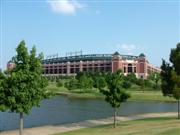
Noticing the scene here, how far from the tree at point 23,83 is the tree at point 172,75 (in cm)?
1359

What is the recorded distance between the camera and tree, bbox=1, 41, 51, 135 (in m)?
26.5

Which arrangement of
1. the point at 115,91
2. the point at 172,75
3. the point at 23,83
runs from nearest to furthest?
the point at 23,83
the point at 115,91
the point at 172,75

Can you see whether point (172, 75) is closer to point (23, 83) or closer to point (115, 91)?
point (115, 91)

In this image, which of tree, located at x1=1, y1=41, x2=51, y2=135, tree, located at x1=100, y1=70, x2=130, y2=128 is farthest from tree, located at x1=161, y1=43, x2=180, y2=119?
tree, located at x1=1, y1=41, x2=51, y2=135

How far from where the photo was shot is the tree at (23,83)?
26531 millimetres

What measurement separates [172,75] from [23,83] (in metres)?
15.5

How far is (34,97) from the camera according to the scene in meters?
27.3

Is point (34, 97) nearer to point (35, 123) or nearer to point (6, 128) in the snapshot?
point (6, 128)

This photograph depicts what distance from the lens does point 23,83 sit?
87.5 ft

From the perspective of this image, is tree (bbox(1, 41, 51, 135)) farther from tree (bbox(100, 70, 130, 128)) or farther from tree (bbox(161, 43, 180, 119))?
tree (bbox(161, 43, 180, 119))

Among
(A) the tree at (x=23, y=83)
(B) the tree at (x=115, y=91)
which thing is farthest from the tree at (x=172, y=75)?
Answer: (A) the tree at (x=23, y=83)

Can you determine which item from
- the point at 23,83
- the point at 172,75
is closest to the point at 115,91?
the point at 172,75

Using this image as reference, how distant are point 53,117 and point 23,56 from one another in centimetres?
2665

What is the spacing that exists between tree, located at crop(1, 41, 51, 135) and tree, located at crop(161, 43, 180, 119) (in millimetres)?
13592
